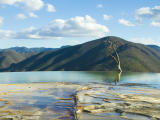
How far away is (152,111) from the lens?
10641 millimetres

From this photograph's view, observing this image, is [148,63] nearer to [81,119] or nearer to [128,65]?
[128,65]

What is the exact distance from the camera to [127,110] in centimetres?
1099

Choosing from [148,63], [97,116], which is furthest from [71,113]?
[148,63]

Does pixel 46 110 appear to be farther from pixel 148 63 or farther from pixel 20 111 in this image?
pixel 148 63

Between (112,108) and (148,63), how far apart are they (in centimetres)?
19698

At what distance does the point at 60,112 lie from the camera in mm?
10617

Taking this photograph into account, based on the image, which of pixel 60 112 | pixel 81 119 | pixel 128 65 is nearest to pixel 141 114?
pixel 81 119

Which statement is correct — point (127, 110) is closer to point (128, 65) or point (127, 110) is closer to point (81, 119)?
point (81, 119)

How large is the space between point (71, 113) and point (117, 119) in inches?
113

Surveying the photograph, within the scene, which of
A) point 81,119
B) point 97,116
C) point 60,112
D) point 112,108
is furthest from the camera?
point 112,108

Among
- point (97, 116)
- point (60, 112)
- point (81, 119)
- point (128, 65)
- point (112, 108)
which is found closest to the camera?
point (81, 119)

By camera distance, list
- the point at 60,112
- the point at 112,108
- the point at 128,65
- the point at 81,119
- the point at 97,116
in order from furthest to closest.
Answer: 1. the point at 128,65
2. the point at 112,108
3. the point at 60,112
4. the point at 97,116
5. the point at 81,119

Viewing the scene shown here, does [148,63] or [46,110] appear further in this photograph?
[148,63]

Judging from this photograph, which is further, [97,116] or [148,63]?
[148,63]
